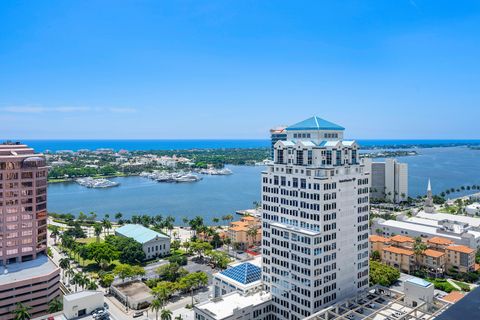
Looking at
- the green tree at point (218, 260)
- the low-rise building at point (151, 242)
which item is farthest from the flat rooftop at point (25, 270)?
the green tree at point (218, 260)

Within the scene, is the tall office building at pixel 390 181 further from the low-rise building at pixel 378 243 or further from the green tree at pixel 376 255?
the green tree at pixel 376 255

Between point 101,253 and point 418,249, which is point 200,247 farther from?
point 418,249

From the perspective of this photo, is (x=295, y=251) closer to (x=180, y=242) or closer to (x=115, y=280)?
(x=115, y=280)

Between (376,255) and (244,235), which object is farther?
(244,235)

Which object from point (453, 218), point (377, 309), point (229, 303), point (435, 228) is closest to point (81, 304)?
point (229, 303)

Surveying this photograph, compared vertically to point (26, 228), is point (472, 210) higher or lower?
lower

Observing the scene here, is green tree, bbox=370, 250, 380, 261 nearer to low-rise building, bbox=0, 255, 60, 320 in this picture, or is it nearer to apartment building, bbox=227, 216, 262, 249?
apartment building, bbox=227, 216, 262, 249

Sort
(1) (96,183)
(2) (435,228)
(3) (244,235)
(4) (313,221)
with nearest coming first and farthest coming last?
(4) (313,221), (2) (435,228), (3) (244,235), (1) (96,183)

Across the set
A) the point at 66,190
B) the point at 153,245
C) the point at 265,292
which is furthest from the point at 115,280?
the point at 66,190
